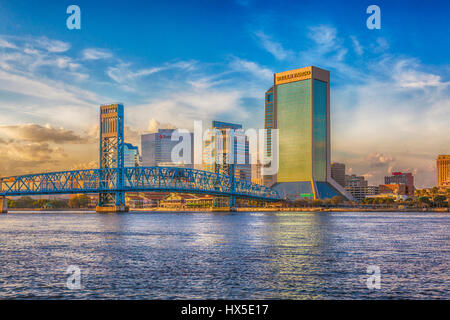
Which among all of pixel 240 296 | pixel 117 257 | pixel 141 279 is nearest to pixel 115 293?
pixel 141 279

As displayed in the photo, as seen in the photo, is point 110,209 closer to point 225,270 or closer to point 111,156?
point 111,156

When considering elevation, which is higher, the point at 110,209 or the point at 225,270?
the point at 225,270

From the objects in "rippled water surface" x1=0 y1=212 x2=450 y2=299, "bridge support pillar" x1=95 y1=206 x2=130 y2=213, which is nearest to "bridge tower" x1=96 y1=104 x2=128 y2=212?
"bridge support pillar" x1=95 y1=206 x2=130 y2=213

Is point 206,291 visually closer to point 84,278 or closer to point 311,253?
point 84,278

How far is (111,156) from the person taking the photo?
166875 mm

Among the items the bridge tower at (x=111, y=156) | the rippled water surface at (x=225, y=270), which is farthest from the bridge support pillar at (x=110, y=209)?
the rippled water surface at (x=225, y=270)

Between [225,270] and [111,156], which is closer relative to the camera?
[225,270]

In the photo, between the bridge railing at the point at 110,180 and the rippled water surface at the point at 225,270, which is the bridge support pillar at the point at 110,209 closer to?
the bridge railing at the point at 110,180

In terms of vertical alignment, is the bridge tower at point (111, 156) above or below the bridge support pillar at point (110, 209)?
above

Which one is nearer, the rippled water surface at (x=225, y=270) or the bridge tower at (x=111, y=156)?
the rippled water surface at (x=225, y=270)

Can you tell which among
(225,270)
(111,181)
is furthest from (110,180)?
(225,270)

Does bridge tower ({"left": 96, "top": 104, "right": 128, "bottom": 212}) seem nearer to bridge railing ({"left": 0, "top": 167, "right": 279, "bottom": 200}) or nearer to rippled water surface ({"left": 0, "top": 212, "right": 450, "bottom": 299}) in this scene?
bridge railing ({"left": 0, "top": 167, "right": 279, "bottom": 200})

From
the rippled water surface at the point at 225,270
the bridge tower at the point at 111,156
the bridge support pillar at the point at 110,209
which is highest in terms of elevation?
the bridge tower at the point at 111,156

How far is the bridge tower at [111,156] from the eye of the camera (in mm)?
158125
